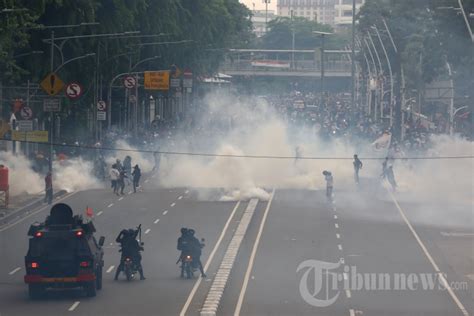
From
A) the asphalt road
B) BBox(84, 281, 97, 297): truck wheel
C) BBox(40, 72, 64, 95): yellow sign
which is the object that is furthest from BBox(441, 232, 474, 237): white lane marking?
BBox(40, 72, 64, 95): yellow sign

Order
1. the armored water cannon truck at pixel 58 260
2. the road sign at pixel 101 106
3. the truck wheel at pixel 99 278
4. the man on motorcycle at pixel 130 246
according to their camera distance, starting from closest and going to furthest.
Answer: the armored water cannon truck at pixel 58 260 → the truck wheel at pixel 99 278 → the man on motorcycle at pixel 130 246 → the road sign at pixel 101 106

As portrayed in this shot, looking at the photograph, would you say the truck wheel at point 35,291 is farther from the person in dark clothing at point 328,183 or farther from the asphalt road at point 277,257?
the person in dark clothing at point 328,183

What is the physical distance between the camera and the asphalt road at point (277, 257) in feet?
103

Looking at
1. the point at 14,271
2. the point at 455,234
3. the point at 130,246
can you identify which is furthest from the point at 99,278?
the point at 455,234

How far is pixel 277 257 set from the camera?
3997 cm

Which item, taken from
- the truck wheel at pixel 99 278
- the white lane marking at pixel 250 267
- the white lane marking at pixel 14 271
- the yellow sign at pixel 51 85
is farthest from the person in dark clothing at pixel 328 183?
the truck wheel at pixel 99 278

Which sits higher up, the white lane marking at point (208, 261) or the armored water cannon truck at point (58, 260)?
the armored water cannon truck at point (58, 260)

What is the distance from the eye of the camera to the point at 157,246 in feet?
140

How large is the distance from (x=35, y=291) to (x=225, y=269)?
6.78 meters

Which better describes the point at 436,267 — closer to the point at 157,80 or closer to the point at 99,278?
the point at 99,278

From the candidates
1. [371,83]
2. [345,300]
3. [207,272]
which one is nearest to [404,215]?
[207,272]

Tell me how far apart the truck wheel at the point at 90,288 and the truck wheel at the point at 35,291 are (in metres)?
1.02

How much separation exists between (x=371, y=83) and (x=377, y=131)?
145 ft

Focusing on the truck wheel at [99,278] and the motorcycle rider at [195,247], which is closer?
the truck wheel at [99,278]
